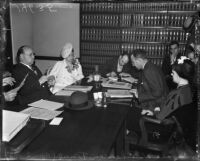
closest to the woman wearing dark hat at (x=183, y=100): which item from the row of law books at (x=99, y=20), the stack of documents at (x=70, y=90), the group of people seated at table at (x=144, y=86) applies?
the group of people seated at table at (x=144, y=86)

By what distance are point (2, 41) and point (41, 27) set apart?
372cm

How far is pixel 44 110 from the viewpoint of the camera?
2.04m

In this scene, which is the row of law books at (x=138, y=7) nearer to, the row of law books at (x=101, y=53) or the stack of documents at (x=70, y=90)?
the row of law books at (x=101, y=53)

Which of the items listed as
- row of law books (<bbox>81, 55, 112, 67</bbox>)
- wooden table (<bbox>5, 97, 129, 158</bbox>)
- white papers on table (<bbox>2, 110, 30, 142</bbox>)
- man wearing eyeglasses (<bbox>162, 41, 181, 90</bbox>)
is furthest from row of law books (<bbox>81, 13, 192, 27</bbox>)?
white papers on table (<bbox>2, 110, 30, 142</bbox>)

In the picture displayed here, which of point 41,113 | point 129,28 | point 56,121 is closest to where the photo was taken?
point 56,121

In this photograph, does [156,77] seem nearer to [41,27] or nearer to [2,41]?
[2,41]

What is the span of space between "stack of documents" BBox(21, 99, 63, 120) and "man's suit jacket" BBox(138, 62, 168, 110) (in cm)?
113

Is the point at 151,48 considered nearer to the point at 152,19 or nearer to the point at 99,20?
the point at 152,19

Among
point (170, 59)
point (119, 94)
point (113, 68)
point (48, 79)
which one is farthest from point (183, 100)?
point (170, 59)

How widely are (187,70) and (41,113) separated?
1276 millimetres

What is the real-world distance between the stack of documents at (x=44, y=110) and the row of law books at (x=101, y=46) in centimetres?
280

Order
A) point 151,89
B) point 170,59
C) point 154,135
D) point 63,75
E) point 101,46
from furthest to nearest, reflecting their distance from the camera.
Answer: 1. point 101,46
2. point 170,59
3. point 63,75
4. point 151,89
5. point 154,135

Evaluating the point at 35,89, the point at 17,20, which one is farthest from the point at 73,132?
the point at 17,20

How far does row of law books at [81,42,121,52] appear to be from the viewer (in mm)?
4852
